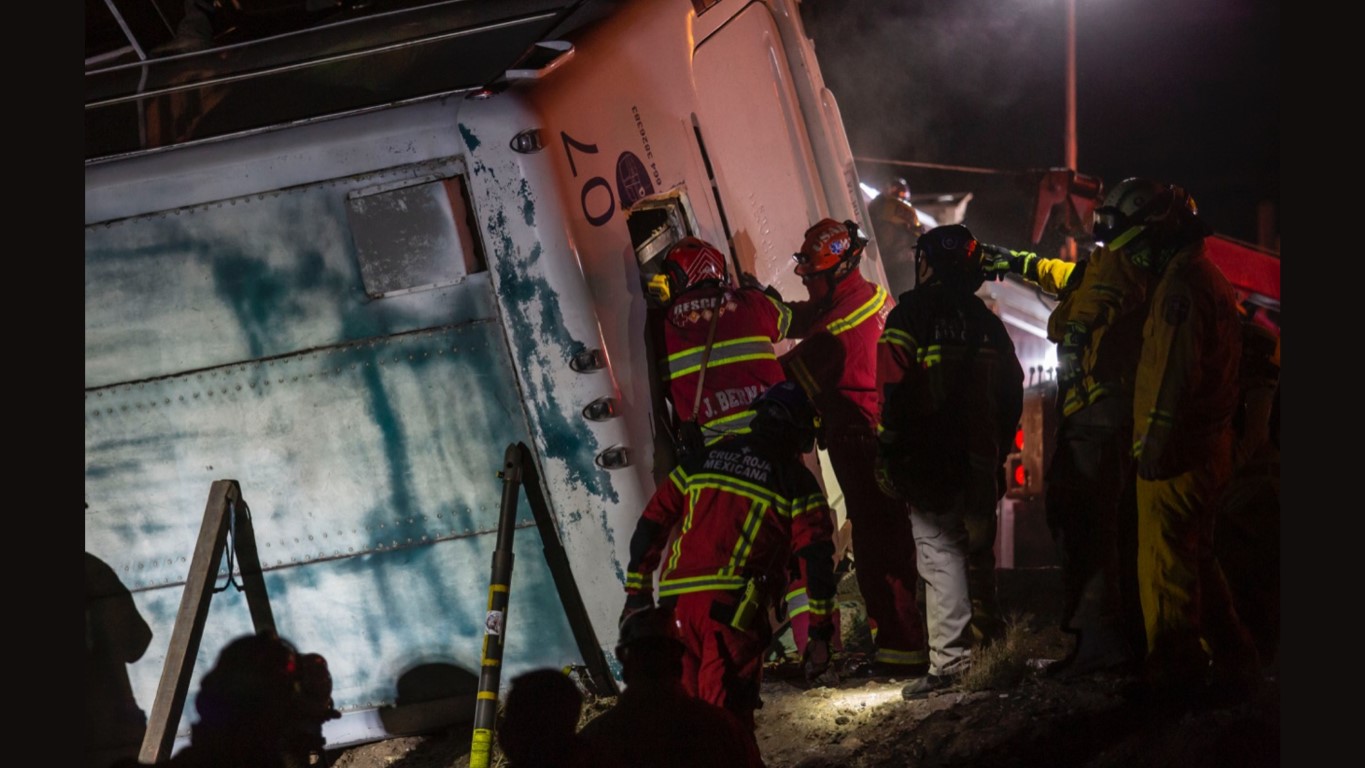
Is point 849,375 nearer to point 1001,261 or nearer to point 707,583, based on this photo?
point 1001,261

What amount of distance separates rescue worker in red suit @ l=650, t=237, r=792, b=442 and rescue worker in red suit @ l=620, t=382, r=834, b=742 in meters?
0.46

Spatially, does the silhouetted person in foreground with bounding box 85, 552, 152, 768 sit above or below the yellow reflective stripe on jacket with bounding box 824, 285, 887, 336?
below

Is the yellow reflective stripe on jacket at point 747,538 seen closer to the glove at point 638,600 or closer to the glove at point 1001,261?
the glove at point 638,600

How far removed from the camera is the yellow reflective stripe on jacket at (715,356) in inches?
201

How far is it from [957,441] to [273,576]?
9.84ft

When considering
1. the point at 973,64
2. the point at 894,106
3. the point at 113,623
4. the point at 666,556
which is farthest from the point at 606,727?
the point at 973,64

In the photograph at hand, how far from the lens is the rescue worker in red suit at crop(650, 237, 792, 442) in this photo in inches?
200

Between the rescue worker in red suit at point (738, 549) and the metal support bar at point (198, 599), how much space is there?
176cm

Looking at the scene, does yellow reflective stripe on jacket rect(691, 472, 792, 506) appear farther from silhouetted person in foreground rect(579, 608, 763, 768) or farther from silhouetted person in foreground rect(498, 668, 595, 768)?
silhouetted person in foreground rect(498, 668, 595, 768)

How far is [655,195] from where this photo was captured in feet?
17.0

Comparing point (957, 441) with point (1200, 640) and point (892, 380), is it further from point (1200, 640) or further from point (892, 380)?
point (1200, 640)

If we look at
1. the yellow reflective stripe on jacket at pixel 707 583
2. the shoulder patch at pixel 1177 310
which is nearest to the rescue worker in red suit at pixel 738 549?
the yellow reflective stripe on jacket at pixel 707 583

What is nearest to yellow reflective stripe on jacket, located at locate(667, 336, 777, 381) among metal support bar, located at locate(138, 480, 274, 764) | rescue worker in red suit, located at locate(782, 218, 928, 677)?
rescue worker in red suit, located at locate(782, 218, 928, 677)

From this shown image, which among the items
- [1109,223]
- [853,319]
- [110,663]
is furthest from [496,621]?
[1109,223]
